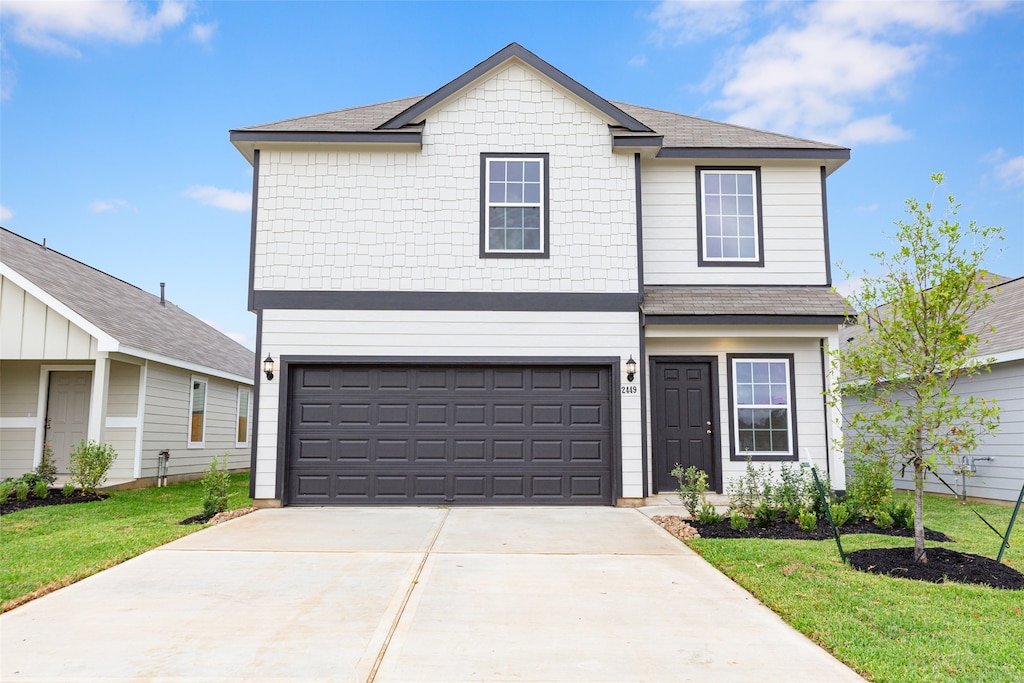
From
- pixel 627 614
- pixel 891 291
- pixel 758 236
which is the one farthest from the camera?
pixel 758 236

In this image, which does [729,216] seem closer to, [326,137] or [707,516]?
[707,516]

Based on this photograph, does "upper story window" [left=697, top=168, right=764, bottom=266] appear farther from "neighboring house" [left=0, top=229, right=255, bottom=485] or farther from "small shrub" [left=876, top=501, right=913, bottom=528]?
"neighboring house" [left=0, top=229, right=255, bottom=485]

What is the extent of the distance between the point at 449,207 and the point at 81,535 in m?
6.67

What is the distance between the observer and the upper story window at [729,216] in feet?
39.2

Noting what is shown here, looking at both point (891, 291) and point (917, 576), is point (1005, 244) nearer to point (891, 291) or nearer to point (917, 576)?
point (891, 291)

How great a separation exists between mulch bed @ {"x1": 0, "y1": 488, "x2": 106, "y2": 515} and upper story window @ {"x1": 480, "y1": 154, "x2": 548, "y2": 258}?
772 centimetres

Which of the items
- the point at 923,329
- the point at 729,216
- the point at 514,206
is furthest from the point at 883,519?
the point at 514,206

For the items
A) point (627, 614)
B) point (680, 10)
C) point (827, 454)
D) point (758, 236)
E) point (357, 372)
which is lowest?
point (627, 614)

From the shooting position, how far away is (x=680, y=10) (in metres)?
16.0

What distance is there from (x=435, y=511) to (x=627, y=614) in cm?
532

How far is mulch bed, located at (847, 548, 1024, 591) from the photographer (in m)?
6.11

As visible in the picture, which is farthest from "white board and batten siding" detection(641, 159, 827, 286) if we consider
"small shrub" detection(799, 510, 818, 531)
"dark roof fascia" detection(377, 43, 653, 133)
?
"small shrub" detection(799, 510, 818, 531)

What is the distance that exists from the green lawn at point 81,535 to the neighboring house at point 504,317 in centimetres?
187

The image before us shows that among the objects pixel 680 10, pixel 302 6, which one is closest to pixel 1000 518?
pixel 680 10
